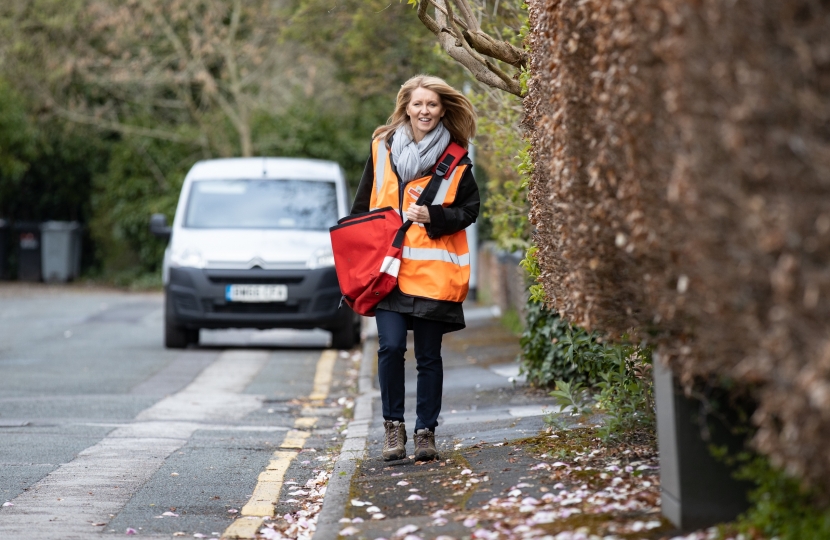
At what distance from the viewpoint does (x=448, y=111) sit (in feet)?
19.9

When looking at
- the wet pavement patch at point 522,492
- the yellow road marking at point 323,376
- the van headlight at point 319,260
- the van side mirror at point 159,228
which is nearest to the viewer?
the wet pavement patch at point 522,492

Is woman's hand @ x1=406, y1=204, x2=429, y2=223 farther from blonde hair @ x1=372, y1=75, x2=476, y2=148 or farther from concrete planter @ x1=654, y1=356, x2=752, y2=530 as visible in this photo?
concrete planter @ x1=654, y1=356, x2=752, y2=530

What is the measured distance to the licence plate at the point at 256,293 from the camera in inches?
505

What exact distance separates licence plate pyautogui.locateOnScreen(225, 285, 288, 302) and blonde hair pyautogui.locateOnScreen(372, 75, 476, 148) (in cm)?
697

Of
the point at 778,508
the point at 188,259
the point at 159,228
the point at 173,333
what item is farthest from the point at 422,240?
the point at 159,228

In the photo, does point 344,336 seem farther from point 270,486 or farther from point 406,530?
point 406,530

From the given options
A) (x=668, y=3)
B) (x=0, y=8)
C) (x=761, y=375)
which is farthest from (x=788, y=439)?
(x=0, y=8)

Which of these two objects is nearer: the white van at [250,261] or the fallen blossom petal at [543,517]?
the fallen blossom petal at [543,517]

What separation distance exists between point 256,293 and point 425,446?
7.22 meters

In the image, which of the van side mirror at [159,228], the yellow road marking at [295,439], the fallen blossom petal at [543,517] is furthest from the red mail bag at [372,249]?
the van side mirror at [159,228]

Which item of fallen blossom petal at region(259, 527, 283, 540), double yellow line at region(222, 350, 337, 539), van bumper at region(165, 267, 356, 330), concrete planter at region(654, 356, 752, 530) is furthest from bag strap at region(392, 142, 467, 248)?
van bumper at region(165, 267, 356, 330)

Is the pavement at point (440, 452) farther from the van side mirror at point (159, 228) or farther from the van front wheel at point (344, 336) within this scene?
the van side mirror at point (159, 228)

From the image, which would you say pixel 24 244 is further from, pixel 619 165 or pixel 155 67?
pixel 619 165

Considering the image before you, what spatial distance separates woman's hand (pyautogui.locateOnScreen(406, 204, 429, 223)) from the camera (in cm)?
569
